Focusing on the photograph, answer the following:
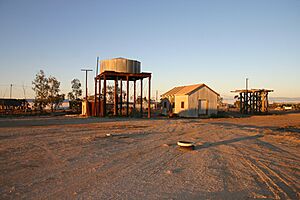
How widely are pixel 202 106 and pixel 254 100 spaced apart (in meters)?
13.5

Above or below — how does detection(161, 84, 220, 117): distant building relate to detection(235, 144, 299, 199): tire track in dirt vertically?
above

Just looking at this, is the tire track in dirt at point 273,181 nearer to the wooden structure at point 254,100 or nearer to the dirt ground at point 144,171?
the dirt ground at point 144,171

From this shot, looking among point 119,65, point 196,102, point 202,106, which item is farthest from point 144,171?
point 202,106

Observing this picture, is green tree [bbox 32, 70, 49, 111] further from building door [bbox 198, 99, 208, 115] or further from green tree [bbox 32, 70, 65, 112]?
building door [bbox 198, 99, 208, 115]

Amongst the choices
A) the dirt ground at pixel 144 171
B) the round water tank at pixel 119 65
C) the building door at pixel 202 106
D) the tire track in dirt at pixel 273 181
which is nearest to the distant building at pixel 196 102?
the building door at pixel 202 106

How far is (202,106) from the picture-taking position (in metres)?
31.6

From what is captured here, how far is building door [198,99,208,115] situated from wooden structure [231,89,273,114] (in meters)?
11.6

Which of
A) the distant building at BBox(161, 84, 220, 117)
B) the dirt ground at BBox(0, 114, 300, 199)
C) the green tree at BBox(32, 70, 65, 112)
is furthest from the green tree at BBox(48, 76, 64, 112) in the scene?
the dirt ground at BBox(0, 114, 300, 199)

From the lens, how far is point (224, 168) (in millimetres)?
6383

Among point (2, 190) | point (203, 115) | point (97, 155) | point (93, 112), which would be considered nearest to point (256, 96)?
point (203, 115)

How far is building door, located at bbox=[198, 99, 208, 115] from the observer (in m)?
31.4

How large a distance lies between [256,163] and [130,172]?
3.79 m

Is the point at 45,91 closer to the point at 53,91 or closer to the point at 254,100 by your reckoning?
the point at 53,91

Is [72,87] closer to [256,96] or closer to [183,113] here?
[183,113]
